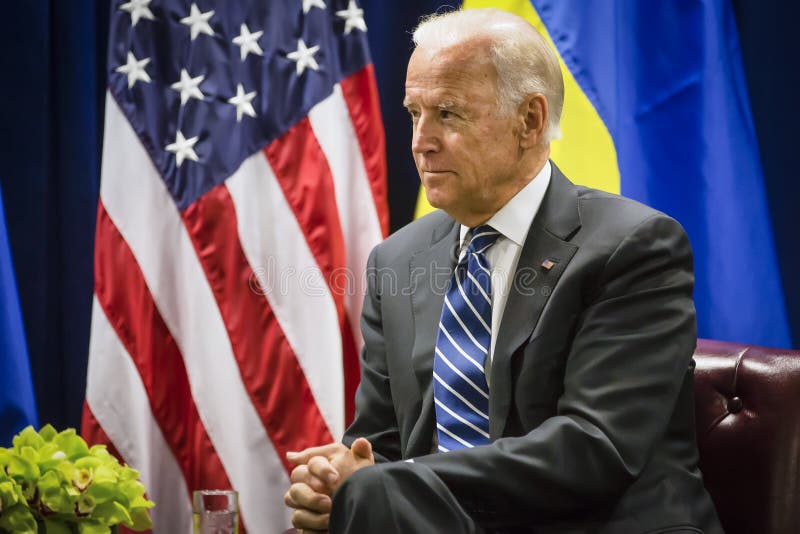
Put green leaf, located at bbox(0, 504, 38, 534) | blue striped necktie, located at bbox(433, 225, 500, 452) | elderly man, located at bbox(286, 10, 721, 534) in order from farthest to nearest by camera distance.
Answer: blue striped necktie, located at bbox(433, 225, 500, 452) → green leaf, located at bbox(0, 504, 38, 534) → elderly man, located at bbox(286, 10, 721, 534)

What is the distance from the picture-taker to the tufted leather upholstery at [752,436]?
1898mm

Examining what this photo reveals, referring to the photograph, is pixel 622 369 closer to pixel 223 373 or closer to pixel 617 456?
pixel 617 456

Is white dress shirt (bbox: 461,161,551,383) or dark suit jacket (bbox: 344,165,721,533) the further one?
white dress shirt (bbox: 461,161,551,383)

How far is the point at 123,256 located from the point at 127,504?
1.18 meters

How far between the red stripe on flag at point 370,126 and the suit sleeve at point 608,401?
1292 mm

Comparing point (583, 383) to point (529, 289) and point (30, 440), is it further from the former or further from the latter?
point (30, 440)

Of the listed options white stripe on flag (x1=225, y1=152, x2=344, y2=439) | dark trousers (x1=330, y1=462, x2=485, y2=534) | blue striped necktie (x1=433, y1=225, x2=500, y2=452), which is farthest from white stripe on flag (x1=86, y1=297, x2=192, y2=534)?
dark trousers (x1=330, y1=462, x2=485, y2=534)

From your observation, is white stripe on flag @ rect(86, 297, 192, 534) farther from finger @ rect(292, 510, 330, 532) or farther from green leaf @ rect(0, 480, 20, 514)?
finger @ rect(292, 510, 330, 532)

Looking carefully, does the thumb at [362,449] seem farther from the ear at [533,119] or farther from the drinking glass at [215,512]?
the ear at [533,119]

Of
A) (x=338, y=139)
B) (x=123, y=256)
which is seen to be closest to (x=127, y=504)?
(x=123, y=256)

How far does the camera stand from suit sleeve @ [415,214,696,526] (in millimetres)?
1657

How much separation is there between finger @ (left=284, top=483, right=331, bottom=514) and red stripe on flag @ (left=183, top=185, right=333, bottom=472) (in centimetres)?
126

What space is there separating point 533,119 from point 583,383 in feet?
1.95

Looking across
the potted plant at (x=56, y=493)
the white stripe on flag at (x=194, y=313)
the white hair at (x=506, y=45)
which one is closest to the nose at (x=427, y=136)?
the white hair at (x=506, y=45)
